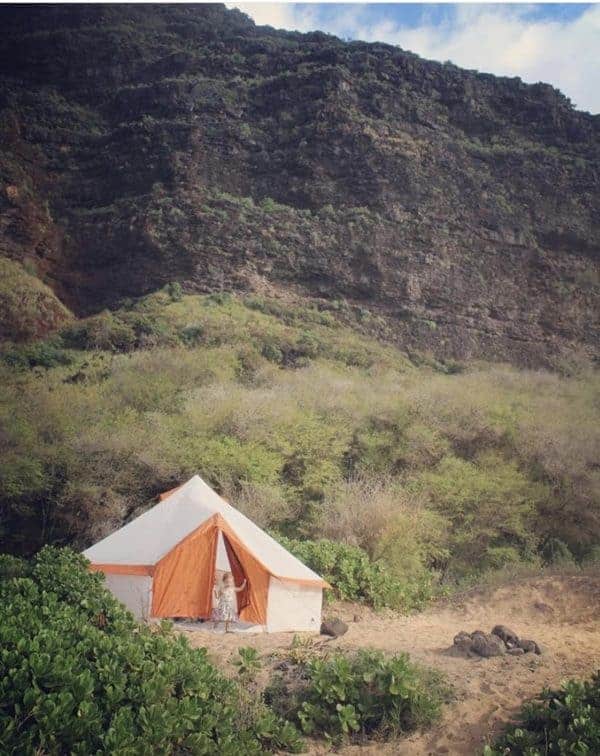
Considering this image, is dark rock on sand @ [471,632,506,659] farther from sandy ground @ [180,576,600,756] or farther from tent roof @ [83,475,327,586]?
tent roof @ [83,475,327,586]

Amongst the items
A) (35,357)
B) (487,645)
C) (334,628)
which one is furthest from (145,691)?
(35,357)

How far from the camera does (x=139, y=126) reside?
42.9 meters

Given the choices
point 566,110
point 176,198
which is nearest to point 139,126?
point 176,198

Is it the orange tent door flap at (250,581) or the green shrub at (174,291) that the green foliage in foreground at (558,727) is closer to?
the orange tent door flap at (250,581)

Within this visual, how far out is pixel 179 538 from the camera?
34.1 ft

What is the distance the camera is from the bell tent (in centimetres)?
1010

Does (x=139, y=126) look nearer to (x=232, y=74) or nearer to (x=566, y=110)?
(x=232, y=74)

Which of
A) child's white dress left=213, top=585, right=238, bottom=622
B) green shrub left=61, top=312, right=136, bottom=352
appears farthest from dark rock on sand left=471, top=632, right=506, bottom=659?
green shrub left=61, top=312, right=136, bottom=352

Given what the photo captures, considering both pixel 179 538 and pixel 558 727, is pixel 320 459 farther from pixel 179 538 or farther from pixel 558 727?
pixel 558 727

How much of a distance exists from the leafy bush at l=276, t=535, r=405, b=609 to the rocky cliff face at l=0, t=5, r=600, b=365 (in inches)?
950

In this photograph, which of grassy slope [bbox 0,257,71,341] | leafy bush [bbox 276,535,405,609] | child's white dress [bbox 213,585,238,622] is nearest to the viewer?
child's white dress [bbox 213,585,238,622]

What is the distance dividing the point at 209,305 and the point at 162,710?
2797cm

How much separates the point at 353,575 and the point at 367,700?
540cm

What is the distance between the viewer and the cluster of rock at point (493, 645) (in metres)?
8.21
